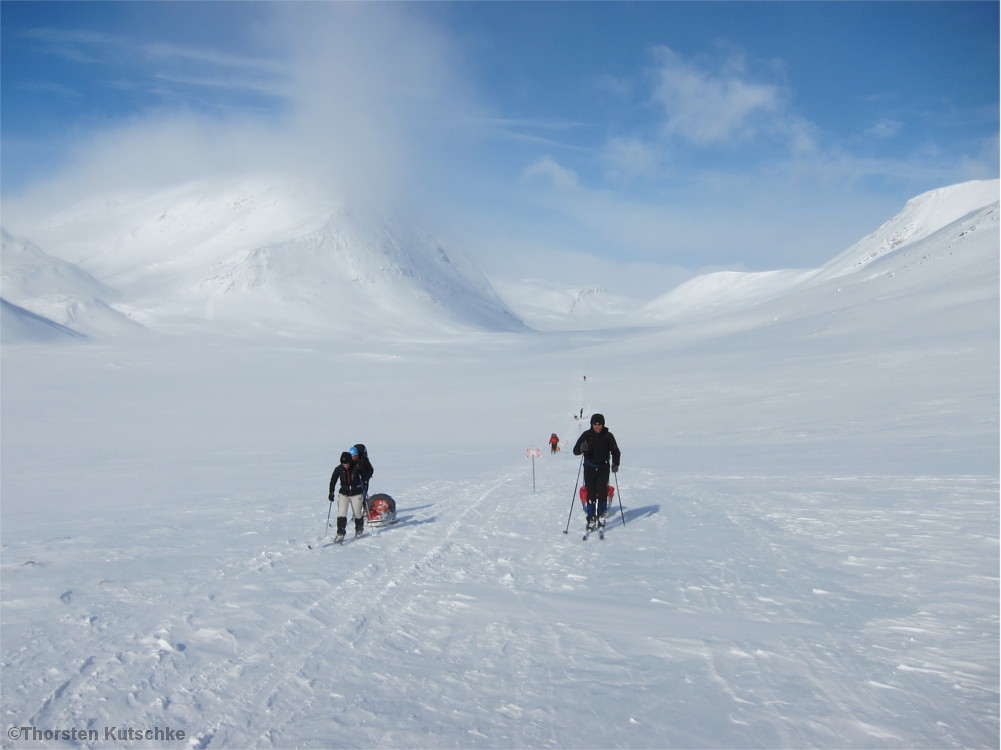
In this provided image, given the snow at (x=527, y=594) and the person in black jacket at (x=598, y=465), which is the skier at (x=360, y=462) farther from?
the person in black jacket at (x=598, y=465)

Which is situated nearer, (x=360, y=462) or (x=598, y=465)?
(x=598, y=465)

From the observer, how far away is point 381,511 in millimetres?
11781

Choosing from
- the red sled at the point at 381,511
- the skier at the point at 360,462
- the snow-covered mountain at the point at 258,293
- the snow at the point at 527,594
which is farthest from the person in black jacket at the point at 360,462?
the snow-covered mountain at the point at 258,293

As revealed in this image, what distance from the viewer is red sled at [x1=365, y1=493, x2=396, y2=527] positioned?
11.7 metres

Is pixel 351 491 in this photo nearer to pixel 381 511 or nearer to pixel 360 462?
pixel 360 462

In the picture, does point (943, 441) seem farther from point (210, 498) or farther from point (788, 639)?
point (210, 498)

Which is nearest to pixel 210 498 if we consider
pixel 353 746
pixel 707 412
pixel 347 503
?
pixel 347 503

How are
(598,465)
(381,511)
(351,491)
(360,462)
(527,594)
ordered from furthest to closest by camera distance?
(381,511), (360,462), (351,491), (598,465), (527,594)

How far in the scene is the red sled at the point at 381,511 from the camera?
11.7 meters

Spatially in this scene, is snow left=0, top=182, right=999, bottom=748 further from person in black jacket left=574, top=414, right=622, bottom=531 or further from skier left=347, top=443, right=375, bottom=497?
skier left=347, top=443, right=375, bottom=497

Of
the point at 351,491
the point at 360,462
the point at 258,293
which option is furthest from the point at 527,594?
the point at 258,293

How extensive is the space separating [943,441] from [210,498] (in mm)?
18247

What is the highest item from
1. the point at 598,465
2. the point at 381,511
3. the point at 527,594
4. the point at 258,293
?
the point at 258,293

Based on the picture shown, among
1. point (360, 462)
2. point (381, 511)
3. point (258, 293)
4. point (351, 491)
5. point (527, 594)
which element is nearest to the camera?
point (527, 594)
